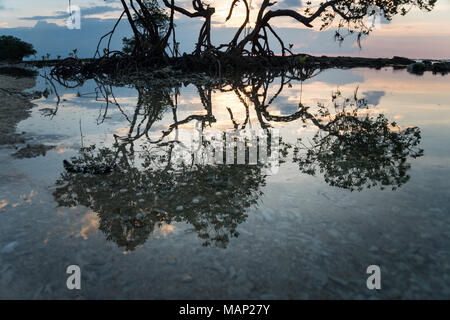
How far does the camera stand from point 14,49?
38.2m

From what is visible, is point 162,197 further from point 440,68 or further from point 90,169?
point 440,68

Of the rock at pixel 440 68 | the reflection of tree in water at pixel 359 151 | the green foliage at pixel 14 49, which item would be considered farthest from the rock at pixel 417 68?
the green foliage at pixel 14 49

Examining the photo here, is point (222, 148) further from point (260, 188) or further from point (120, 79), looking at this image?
point (120, 79)

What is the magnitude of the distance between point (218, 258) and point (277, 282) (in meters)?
0.56

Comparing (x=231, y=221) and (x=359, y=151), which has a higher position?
(x=359, y=151)

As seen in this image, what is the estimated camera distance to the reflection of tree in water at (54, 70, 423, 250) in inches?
137

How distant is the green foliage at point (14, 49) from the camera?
37969 mm

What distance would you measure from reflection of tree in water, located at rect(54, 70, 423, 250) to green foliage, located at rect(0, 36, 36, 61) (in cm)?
3945

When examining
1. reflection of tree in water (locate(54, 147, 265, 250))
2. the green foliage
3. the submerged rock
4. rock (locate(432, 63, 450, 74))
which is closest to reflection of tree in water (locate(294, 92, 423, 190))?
reflection of tree in water (locate(54, 147, 265, 250))

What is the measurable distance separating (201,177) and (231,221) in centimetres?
130

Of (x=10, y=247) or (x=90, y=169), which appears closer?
(x=10, y=247)

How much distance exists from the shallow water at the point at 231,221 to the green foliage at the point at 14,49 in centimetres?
3989

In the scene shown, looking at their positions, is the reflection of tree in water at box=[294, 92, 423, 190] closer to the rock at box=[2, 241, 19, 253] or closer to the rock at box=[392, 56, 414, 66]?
the rock at box=[2, 241, 19, 253]

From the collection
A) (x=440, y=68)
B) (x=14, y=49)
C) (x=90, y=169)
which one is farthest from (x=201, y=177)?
(x=14, y=49)
